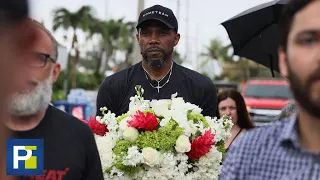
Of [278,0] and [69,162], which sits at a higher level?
[278,0]

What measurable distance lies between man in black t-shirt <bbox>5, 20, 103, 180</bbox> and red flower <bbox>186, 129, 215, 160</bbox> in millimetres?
972

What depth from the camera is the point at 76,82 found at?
4397 centimetres

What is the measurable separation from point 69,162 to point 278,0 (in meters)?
2.83

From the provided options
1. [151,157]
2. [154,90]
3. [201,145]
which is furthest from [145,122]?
[154,90]

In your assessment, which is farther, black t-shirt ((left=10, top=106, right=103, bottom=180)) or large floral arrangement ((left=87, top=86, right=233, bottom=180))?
large floral arrangement ((left=87, top=86, right=233, bottom=180))

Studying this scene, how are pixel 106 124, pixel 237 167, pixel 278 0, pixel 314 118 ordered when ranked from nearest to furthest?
pixel 314 118 < pixel 237 167 < pixel 106 124 < pixel 278 0

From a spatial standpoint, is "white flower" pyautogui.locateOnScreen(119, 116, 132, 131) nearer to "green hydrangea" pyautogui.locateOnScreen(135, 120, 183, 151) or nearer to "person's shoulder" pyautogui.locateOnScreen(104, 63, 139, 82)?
"green hydrangea" pyautogui.locateOnScreen(135, 120, 183, 151)

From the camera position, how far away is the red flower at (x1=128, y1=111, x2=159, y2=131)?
3.23 metres

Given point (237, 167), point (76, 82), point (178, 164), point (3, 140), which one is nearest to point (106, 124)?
point (178, 164)

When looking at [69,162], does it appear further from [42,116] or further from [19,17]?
[19,17]

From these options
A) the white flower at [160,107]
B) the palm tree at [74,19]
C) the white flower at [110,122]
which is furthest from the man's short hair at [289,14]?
the palm tree at [74,19]

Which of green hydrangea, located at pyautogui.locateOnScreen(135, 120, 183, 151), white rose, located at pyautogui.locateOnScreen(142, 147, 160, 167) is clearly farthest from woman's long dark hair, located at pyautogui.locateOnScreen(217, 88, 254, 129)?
white rose, located at pyautogui.locateOnScreen(142, 147, 160, 167)

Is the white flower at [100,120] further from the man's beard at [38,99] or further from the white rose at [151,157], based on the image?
the man's beard at [38,99]

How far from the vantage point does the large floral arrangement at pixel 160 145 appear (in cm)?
319
